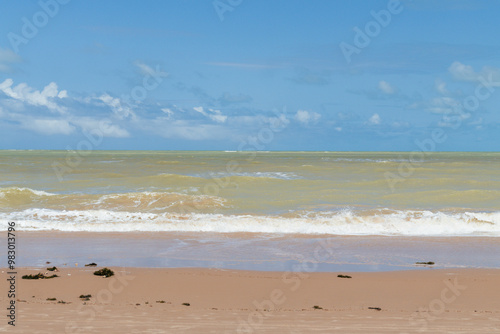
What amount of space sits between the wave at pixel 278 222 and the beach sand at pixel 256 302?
222 inches

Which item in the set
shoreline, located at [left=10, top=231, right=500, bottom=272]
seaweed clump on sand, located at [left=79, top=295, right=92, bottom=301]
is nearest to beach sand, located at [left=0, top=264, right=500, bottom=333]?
seaweed clump on sand, located at [left=79, top=295, right=92, bottom=301]

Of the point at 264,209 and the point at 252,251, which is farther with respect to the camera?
the point at 264,209

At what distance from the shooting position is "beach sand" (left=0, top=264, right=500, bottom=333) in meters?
5.89

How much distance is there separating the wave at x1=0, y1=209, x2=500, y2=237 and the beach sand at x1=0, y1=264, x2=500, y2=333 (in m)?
5.65

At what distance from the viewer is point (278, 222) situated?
1588cm

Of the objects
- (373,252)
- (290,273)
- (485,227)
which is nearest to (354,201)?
(485,227)

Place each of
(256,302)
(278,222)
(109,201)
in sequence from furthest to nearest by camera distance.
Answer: (109,201) < (278,222) < (256,302)

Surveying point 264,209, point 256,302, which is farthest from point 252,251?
point 264,209

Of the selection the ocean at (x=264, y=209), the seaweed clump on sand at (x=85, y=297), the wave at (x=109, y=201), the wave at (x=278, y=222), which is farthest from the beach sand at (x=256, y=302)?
the wave at (x=109, y=201)

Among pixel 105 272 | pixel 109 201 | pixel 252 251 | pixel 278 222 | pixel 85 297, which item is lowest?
pixel 85 297

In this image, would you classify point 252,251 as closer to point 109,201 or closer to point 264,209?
point 264,209

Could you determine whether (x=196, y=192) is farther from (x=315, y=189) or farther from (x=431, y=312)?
(x=431, y=312)

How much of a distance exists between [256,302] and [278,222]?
8681mm

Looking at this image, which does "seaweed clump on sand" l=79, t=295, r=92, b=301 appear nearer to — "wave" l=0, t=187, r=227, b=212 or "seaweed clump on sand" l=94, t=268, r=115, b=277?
"seaweed clump on sand" l=94, t=268, r=115, b=277
